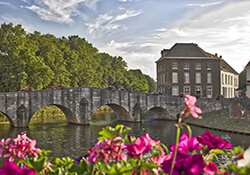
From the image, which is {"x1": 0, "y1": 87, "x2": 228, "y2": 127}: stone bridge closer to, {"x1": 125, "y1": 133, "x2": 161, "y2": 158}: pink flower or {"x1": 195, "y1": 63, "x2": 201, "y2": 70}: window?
{"x1": 195, "y1": 63, "x2": 201, "y2": 70}: window

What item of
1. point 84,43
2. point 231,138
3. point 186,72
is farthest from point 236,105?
point 84,43

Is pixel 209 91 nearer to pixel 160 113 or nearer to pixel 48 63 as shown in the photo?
pixel 160 113

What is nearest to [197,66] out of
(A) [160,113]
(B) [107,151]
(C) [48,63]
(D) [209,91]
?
(D) [209,91]

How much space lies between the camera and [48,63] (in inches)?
1315

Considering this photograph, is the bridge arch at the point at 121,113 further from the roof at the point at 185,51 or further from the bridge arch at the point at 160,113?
the roof at the point at 185,51

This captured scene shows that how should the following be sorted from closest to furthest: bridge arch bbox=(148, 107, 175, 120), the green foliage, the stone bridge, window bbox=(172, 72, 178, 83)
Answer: the stone bridge < the green foliage < bridge arch bbox=(148, 107, 175, 120) < window bbox=(172, 72, 178, 83)

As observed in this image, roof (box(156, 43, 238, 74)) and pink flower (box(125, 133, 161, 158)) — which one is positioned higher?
roof (box(156, 43, 238, 74))

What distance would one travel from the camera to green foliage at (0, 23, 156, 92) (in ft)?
84.6

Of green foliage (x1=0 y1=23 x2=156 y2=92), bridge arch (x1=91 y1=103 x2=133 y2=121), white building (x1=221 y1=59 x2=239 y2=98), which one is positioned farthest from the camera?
white building (x1=221 y1=59 x2=239 y2=98)

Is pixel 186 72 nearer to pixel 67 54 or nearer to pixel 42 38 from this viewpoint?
pixel 67 54

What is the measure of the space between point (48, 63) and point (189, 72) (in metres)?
21.2

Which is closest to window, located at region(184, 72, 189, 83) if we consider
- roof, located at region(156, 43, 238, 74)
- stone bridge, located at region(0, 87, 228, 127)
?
roof, located at region(156, 43, 238, 74)

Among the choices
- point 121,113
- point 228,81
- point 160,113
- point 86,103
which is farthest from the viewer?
point 228,81

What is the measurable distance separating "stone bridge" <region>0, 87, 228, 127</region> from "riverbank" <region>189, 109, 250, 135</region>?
224 cm
